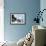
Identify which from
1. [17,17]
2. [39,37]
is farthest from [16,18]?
[39,37]

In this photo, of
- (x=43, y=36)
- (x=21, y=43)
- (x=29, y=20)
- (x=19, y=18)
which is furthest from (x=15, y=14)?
(x=43, y=36)

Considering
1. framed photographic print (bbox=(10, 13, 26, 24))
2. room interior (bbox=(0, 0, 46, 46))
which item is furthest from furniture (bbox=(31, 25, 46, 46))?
framed photographic print (bbox=(10, 13, 26, 24))

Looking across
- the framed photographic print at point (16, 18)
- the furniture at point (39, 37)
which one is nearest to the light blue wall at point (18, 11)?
the framed photographic print at point (16, 18)

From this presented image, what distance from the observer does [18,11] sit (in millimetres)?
6027

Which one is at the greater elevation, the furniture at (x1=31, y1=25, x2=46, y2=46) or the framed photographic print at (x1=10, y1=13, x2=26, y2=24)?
the framed photographic print at (x1=10, y1=13, x2=26, y2=24)

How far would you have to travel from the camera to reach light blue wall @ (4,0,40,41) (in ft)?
19.6

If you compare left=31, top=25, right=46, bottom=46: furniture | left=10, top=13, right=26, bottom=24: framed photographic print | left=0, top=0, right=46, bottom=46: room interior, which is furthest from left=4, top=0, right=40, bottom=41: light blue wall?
left=31, top=25, right=46, bottom=46: furniture

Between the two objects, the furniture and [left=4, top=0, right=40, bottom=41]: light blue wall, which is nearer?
the furniture

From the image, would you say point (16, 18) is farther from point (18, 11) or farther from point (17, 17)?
point (18, 11)

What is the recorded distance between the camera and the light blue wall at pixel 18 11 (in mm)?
5980

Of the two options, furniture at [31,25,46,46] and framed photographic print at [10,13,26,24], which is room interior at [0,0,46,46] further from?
furniture at [31,25,46,46]

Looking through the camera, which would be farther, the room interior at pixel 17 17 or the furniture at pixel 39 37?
the room interior at pixel 17 17

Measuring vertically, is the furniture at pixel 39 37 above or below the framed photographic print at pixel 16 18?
below

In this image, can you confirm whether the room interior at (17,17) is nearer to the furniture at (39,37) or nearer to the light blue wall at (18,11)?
the light blue wall at (18,11)
